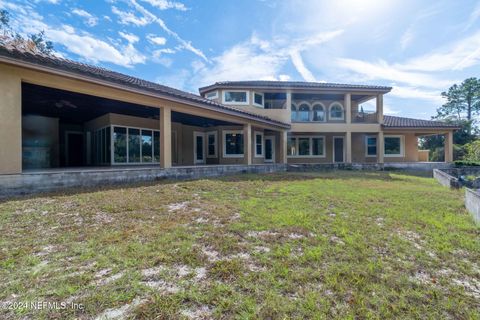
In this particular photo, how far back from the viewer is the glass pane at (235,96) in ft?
57.2

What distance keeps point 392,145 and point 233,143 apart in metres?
13.7

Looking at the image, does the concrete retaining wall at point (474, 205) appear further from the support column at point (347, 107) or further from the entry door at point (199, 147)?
the entry door at point (199, 147)

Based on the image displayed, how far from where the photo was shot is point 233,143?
16.8 meters

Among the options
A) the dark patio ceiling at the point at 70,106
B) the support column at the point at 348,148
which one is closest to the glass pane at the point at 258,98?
the dark patio ceiling at the point at 70,106

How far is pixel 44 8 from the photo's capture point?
1337cm

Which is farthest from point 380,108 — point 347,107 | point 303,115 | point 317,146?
point 303,115

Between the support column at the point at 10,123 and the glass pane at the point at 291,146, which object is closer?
the support column at the point at 10,123

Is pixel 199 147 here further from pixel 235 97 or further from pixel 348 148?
pixel 348 148

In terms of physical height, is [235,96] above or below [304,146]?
above

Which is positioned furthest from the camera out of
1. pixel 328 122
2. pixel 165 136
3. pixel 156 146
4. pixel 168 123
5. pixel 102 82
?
pixel 328 122

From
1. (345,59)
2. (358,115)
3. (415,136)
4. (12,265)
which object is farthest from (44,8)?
(415,136)

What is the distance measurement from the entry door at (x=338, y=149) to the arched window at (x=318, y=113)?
2.40 metres

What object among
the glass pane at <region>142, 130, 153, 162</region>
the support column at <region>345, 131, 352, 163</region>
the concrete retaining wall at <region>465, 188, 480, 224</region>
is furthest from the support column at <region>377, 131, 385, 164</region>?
the glass pane at <region>142, 130, 153, 162</region>

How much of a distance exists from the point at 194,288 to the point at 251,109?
51.6 ft
